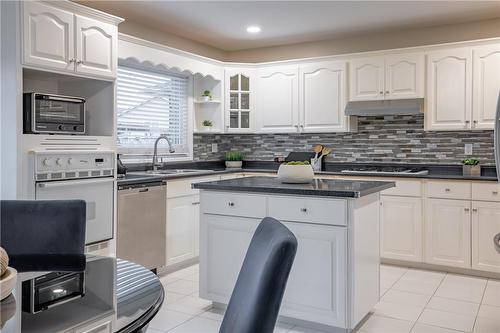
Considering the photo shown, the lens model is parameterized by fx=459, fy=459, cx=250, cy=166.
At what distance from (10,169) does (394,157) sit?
3.82 meters

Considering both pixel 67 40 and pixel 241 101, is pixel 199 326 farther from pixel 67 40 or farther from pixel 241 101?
pixel 241 101

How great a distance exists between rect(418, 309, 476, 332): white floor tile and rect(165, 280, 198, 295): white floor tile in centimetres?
176

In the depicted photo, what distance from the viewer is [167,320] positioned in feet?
10.2

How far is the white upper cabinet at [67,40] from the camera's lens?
304 cm

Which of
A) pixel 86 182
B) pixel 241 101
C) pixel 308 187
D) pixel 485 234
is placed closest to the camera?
pixel 308 187

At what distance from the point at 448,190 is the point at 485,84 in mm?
1070

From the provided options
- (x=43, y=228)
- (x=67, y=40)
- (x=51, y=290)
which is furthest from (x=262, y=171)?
(x=51, y=290)

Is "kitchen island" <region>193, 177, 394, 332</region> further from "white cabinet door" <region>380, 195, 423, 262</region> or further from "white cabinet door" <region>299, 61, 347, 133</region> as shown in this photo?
"white cabinet door" <region>299, 61, 347, 133</region>

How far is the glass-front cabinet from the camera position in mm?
5570

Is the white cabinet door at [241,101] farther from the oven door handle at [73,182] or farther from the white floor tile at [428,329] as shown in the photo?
the white floor tile at [428,329]

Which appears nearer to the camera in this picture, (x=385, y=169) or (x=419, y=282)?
(x=419, y=282)

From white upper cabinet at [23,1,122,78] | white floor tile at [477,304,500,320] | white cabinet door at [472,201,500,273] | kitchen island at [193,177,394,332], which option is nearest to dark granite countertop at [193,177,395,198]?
kitchen island at [193,177,394,332]

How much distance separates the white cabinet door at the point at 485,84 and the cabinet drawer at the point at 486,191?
1.98ft

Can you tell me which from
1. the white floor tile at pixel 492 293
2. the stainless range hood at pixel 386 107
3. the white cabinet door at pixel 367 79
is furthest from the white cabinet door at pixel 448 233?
the white cabinet door at pixel 367 79
